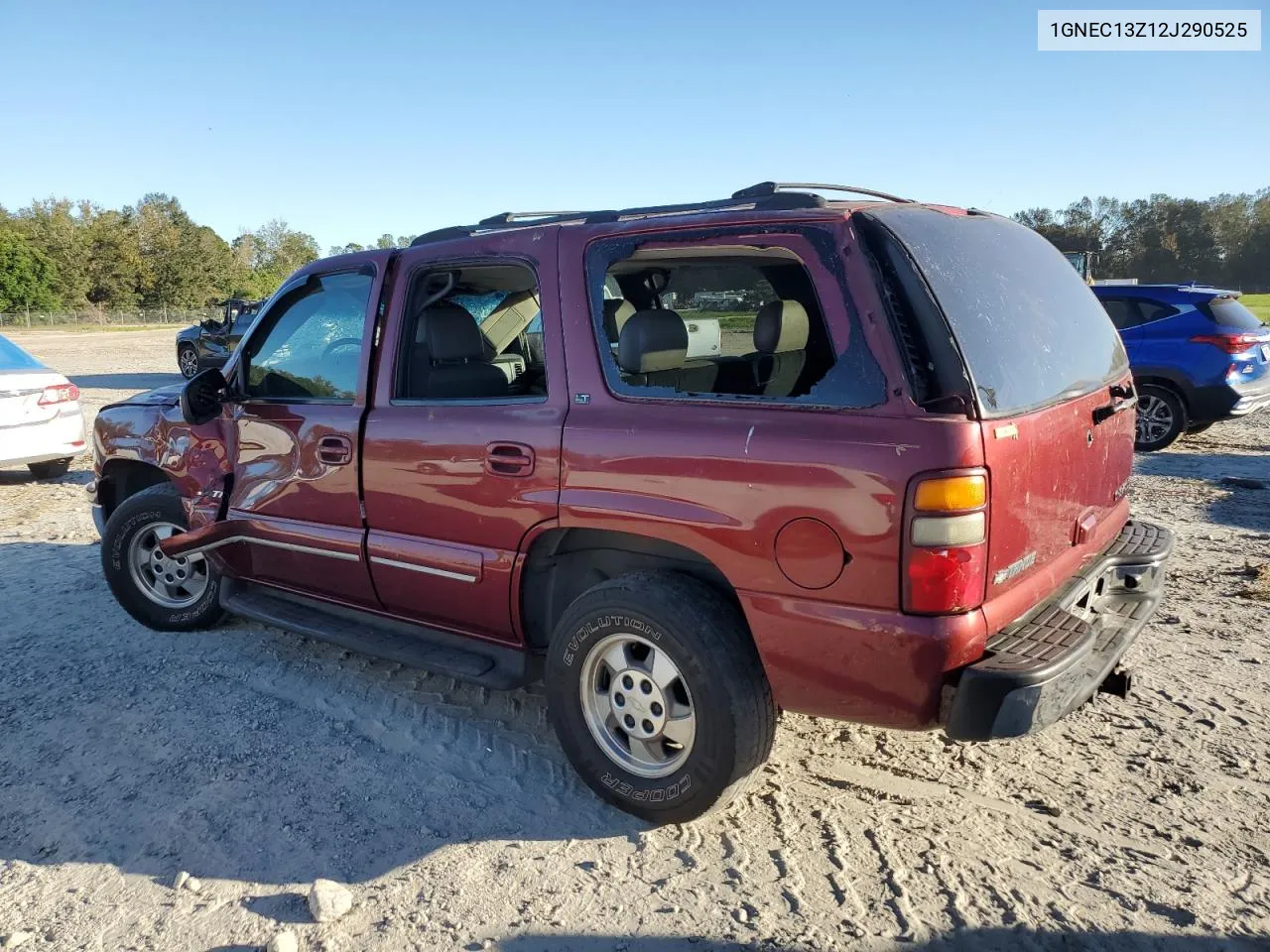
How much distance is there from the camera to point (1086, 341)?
3.40 metres

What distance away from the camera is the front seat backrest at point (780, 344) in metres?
3.69

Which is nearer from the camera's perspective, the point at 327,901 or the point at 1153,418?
the point at 327,901

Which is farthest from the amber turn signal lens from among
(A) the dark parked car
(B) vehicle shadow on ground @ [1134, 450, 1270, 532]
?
(A) the dark parked car

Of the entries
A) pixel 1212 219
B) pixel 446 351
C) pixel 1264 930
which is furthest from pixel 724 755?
pixel 1212 219

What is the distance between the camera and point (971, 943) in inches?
98.0

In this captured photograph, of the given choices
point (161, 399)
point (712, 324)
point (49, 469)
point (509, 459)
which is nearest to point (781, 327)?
point (712, 324)

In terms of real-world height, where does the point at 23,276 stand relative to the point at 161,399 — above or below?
above

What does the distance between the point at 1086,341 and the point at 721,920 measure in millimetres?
2424

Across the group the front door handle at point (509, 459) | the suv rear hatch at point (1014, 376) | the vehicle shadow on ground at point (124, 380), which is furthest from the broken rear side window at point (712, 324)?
the vehicle shadow on ground at point (124, 380)

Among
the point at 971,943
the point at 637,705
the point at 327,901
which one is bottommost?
the point at 971,943

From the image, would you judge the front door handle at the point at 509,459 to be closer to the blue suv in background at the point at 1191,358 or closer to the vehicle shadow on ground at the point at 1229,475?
the vehicle shadow on ground at the point at 1229,475

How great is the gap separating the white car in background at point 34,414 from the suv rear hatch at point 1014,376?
8.43 metres

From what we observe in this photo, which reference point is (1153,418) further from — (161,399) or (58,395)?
(58,395)

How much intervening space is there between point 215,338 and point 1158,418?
17812 millimetres
